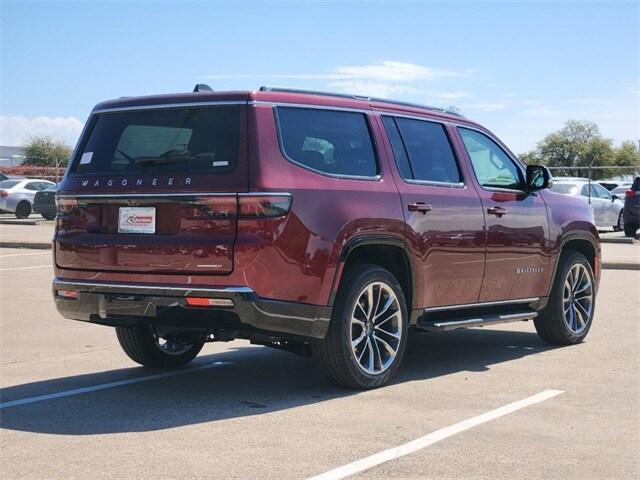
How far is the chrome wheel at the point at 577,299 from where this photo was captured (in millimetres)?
9727

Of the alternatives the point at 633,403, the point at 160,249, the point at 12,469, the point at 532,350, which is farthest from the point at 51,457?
the point at 532,350

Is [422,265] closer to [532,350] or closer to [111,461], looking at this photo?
[532,350]

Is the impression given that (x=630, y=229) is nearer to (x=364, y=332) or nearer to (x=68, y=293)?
(x=364, y=332)

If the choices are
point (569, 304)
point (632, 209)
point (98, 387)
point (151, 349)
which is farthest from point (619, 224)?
point (98, 387)

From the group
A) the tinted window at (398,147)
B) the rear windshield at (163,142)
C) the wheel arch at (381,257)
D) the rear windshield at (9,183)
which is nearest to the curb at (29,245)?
the rear windshield at (9,183)

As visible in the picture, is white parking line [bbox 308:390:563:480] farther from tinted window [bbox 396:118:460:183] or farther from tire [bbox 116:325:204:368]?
tire [bbox 116:325:204:368]

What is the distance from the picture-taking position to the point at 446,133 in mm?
8586

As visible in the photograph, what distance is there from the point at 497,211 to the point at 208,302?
3.08 meters

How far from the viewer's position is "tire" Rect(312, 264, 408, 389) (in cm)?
713

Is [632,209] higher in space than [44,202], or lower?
higher

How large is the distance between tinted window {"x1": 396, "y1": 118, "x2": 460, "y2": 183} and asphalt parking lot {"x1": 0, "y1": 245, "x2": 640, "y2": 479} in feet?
5.09

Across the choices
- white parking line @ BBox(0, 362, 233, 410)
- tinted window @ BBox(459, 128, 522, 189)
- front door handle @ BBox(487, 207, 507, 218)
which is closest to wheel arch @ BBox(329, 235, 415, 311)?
front door handle @ BBox(487, 207, 507, 218)

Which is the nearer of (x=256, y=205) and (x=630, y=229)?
(x=256, y=205)

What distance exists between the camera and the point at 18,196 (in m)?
38.0
